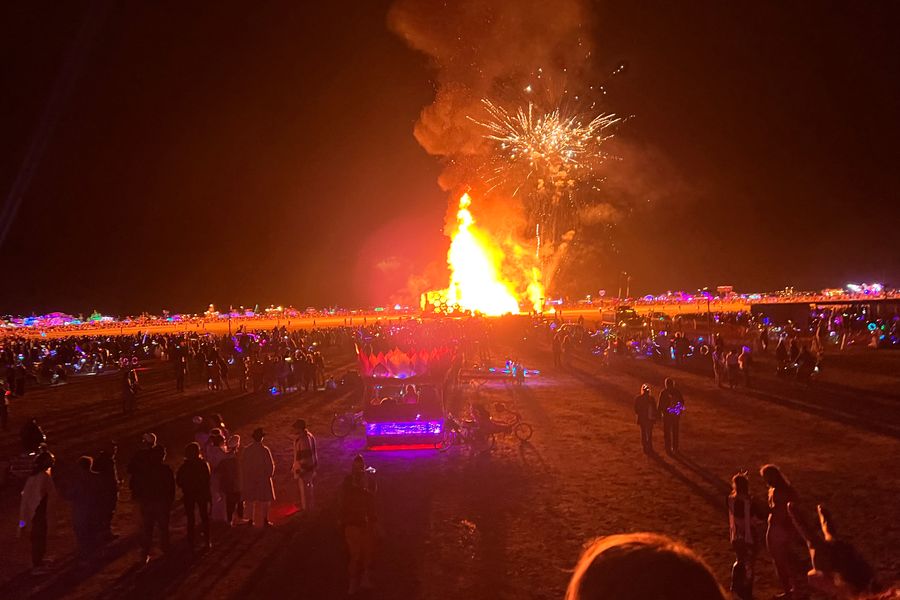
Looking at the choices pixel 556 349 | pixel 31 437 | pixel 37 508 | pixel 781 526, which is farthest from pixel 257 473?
pixel 556 349

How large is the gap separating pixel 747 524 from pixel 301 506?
258 inches

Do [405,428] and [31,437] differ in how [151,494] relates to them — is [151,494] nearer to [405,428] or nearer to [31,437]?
[31,437]

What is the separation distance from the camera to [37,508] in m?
7.91

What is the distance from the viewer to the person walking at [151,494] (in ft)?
26.0

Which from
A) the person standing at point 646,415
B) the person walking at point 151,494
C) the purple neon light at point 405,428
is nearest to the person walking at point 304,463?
the person walking at point 151,494

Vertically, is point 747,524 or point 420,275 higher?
point 420,275

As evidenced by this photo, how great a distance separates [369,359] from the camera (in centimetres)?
1477

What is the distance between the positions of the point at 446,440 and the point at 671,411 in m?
4.71

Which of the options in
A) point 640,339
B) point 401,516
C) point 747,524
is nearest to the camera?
point 747,524

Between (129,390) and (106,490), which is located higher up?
(129,390)

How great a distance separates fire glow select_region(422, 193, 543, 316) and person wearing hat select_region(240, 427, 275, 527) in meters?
66.7

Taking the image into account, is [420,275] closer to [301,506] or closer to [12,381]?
[12,381]

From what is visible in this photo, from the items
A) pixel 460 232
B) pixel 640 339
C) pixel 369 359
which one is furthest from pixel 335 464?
pixel 460 232

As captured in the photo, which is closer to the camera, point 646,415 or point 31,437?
point 31,437
